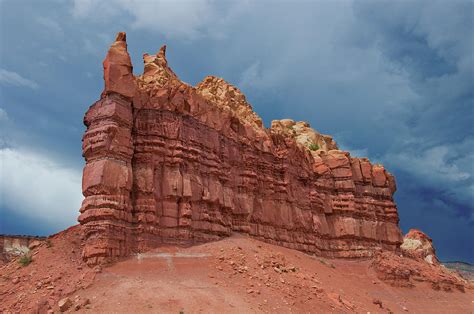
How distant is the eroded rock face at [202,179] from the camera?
76.7 feet

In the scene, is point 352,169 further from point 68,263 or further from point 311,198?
point 68,263

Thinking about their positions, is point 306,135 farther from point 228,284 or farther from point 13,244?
point 13,244

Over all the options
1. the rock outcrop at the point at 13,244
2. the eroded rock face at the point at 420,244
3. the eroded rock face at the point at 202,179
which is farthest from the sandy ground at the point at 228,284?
the rock outcrop at the point at 13,244

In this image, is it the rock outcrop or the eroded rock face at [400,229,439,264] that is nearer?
the rock outcrop

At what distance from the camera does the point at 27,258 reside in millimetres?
23391

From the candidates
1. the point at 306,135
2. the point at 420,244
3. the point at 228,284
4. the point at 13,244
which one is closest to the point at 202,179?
the point at 228,284

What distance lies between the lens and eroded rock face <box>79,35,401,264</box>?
2339cm


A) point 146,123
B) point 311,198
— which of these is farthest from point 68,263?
point 311,198

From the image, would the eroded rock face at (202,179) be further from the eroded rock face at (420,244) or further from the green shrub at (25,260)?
the eroded rock face at (420,244)

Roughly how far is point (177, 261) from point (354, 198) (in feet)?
77.0

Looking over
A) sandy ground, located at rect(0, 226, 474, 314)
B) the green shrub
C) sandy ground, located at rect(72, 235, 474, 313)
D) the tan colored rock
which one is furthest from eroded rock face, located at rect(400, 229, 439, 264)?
the green shrub

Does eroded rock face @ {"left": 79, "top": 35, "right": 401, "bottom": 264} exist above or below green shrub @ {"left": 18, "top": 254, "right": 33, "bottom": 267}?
above

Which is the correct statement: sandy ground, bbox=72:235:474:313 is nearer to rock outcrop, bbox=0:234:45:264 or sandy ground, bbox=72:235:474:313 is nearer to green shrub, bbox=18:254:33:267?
green shrub, bbox=18:254:33:267

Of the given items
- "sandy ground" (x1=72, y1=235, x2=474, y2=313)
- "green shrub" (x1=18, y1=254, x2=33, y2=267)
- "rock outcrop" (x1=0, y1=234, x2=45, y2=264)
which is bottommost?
"sandy ground" (x1=72, y1=235, x2=474, y2=313)
